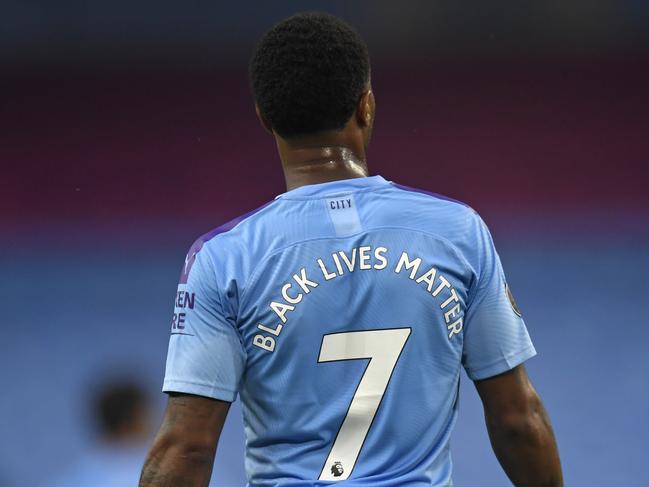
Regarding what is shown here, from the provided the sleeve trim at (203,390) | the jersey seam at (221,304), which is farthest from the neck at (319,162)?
the sleeve trim at (203,390)

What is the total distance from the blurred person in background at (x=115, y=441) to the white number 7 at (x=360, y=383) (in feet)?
7.44

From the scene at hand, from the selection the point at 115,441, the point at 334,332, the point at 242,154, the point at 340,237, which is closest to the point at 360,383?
the point at 334,332

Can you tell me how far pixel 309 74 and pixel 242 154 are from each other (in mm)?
3045

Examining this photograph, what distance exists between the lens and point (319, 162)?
5.32 feet

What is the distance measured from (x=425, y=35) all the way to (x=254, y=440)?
3.23 m

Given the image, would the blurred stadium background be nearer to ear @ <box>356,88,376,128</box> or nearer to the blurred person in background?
the blurred person in background

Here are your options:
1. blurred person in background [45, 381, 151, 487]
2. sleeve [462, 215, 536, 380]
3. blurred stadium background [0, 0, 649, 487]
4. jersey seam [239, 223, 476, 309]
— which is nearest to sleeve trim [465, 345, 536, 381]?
sleeve [462, 215, 536, 380]

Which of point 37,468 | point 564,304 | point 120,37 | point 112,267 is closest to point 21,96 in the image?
point 120,37

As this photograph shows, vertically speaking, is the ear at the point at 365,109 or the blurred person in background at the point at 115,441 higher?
the ear at the point at 365,109

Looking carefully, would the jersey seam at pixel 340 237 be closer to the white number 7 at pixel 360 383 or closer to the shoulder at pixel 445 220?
the shoulder at pixel 445 220

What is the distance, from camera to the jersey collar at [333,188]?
5.23 feet

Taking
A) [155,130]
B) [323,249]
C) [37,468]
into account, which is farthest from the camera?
[155,130]

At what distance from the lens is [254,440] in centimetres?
157

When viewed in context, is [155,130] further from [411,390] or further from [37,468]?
[411,390]
